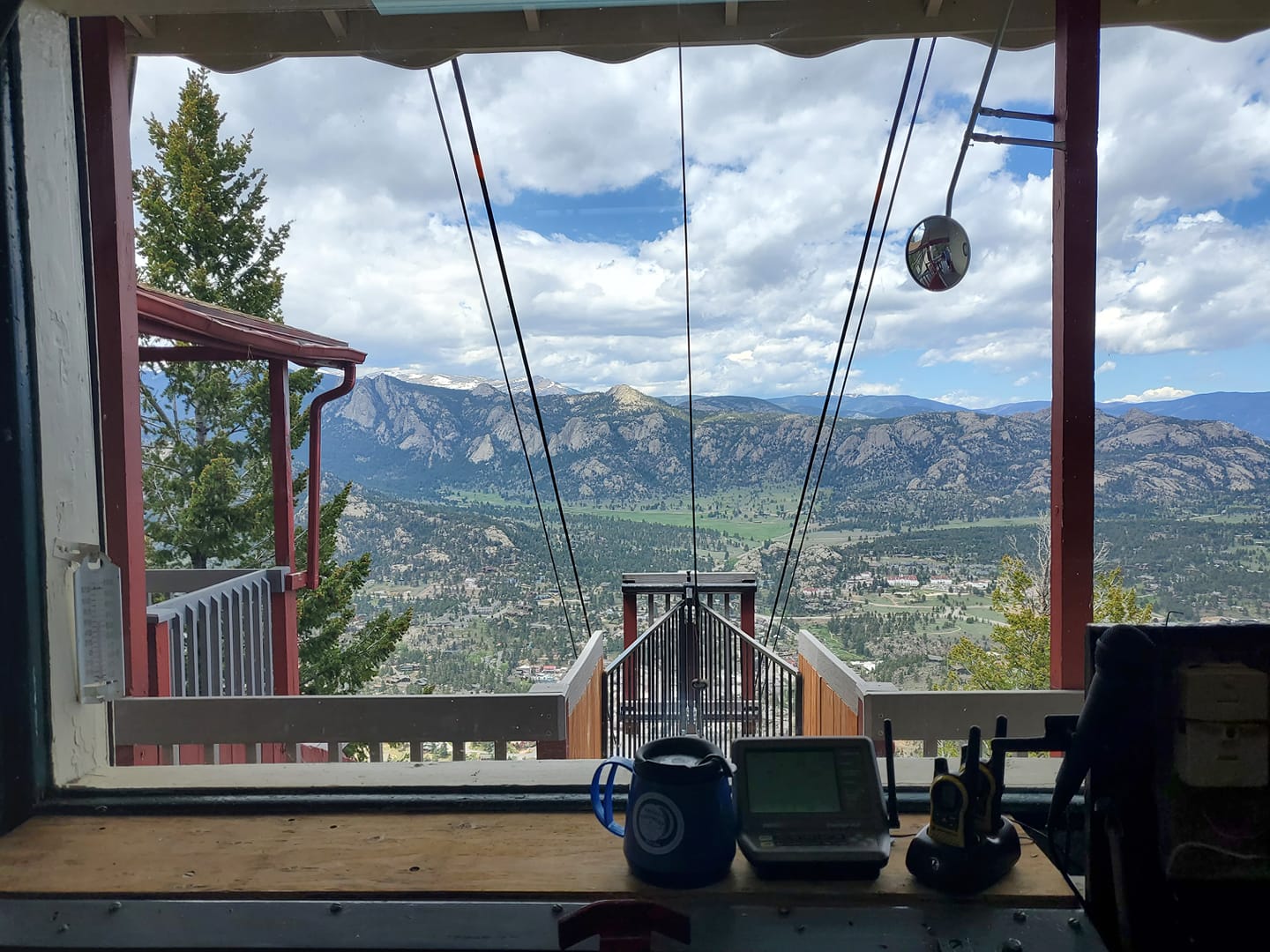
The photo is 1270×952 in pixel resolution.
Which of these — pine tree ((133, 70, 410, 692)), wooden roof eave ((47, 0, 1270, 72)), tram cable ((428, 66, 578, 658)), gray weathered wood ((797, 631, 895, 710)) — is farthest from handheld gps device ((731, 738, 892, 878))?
pine tree ((133, 70, 410, 692))

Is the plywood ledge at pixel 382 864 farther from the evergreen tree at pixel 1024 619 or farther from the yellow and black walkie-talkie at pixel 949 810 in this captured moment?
the evergreen tree at pixel 1024 619

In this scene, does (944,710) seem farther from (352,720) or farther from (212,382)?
(212,382)

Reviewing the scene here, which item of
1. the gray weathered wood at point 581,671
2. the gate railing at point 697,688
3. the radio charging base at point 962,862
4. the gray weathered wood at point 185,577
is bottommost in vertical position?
the gate railing at point 697,688

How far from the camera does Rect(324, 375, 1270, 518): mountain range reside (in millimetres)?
3436

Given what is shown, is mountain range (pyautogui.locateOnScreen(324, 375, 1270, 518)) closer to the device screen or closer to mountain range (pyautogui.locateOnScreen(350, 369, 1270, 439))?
mountain range (pyautogui.locateOnScreen(350, 369, 1270, 439))

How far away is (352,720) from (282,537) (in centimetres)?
263

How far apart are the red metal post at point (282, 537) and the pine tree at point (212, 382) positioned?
448 cm

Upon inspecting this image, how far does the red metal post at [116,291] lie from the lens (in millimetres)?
1791

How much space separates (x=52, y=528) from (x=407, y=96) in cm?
267

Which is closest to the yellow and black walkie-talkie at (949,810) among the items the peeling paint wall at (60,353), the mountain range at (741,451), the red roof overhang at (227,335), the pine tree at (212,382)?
the peeling paint wall at (60,353)

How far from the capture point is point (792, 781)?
83cm

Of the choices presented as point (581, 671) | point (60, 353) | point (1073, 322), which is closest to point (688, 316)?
point (1073, 322)

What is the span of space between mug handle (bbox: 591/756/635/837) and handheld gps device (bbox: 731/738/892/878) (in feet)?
0.46

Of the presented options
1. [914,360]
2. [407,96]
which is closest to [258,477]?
[407,96]
